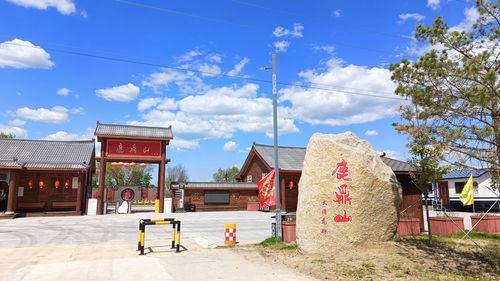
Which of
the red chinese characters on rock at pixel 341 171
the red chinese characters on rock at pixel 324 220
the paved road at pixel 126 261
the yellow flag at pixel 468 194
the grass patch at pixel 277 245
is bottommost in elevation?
the paved road at pixel 126 261

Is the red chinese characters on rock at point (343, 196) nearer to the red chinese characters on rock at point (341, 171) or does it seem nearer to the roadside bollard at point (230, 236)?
the red chinese characters on rock at point (341, 171)

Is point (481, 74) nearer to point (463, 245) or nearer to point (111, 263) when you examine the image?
point (463, 245)

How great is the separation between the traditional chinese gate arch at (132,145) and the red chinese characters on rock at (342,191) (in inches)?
903

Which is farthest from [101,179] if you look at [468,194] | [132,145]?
[468,194]

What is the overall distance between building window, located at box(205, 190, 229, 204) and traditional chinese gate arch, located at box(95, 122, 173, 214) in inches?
181

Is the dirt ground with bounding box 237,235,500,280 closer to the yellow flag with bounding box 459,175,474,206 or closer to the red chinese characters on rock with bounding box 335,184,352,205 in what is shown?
the red chinese characters on rock with bounding box 335,184,352,205

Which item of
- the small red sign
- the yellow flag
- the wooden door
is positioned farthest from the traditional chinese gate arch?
the wooden door

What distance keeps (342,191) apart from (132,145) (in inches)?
945

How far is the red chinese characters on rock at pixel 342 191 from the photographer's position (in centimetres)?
935

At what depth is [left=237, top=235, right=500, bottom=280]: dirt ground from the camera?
746cm

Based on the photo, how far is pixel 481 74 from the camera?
7305mm

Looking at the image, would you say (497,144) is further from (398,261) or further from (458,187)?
(458,187)

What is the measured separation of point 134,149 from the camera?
30.0 metres

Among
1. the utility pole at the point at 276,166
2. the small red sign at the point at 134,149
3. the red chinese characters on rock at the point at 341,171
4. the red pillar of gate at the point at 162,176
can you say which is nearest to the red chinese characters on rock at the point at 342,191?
the red chinese characters on rock at the point at 341,171
